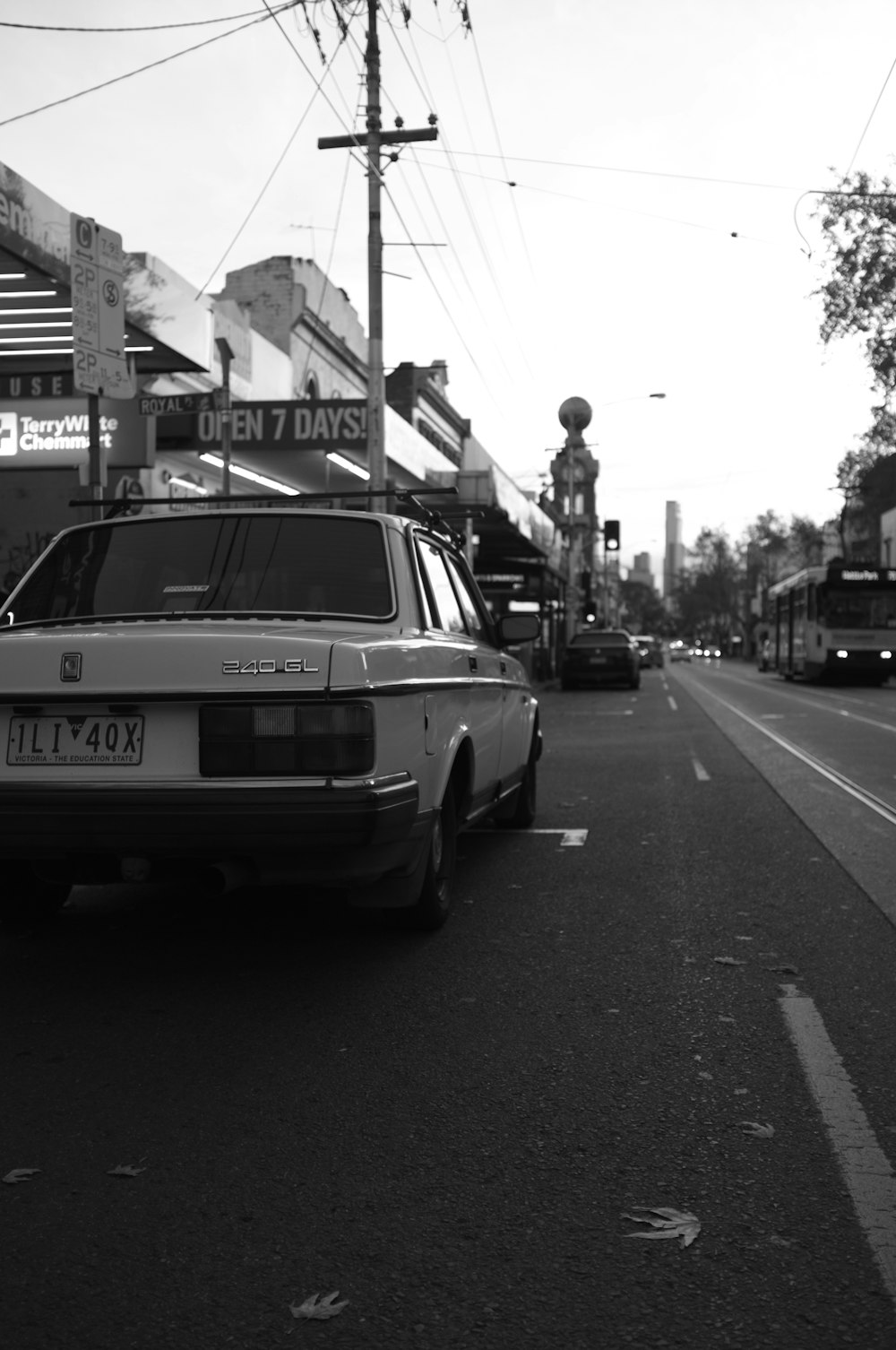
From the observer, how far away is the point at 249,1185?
3.08 meters

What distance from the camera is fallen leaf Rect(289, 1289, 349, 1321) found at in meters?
2.49

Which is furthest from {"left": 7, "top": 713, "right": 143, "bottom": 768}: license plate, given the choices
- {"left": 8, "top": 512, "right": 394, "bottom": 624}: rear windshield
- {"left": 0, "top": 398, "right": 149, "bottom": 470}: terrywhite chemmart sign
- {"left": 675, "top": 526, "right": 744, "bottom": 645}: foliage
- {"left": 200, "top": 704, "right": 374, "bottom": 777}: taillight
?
{"left": 675, "top": 526, "right": 744, "bottom": 645}: foliage

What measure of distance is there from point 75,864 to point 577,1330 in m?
2.74

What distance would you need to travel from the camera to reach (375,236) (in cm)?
1852

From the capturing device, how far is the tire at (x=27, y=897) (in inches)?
203

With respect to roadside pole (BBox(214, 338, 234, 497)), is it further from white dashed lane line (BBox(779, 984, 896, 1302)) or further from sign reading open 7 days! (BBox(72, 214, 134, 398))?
white dashed lane line (BBox(779, 984, 896, 1302))

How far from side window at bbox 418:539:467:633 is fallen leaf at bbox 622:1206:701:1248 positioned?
11.0 ft

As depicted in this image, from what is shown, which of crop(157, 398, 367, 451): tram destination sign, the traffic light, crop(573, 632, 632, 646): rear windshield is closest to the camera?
crop(157, 398, 367, 451): tram destination sign

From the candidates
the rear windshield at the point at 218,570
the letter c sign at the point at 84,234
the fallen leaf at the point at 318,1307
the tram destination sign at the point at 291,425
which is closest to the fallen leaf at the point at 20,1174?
the fallen leaf at the point at 318,1307

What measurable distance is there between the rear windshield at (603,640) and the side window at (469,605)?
25368mm

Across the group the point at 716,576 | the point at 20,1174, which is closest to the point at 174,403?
the point at 20,1174

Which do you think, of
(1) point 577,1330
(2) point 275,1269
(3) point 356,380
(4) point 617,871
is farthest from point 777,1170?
(3) point 356,380

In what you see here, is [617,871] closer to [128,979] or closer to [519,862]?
[519,862]

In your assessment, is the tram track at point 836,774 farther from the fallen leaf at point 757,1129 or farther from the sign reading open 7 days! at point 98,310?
the sign reading open 7 days! at point 98,310
